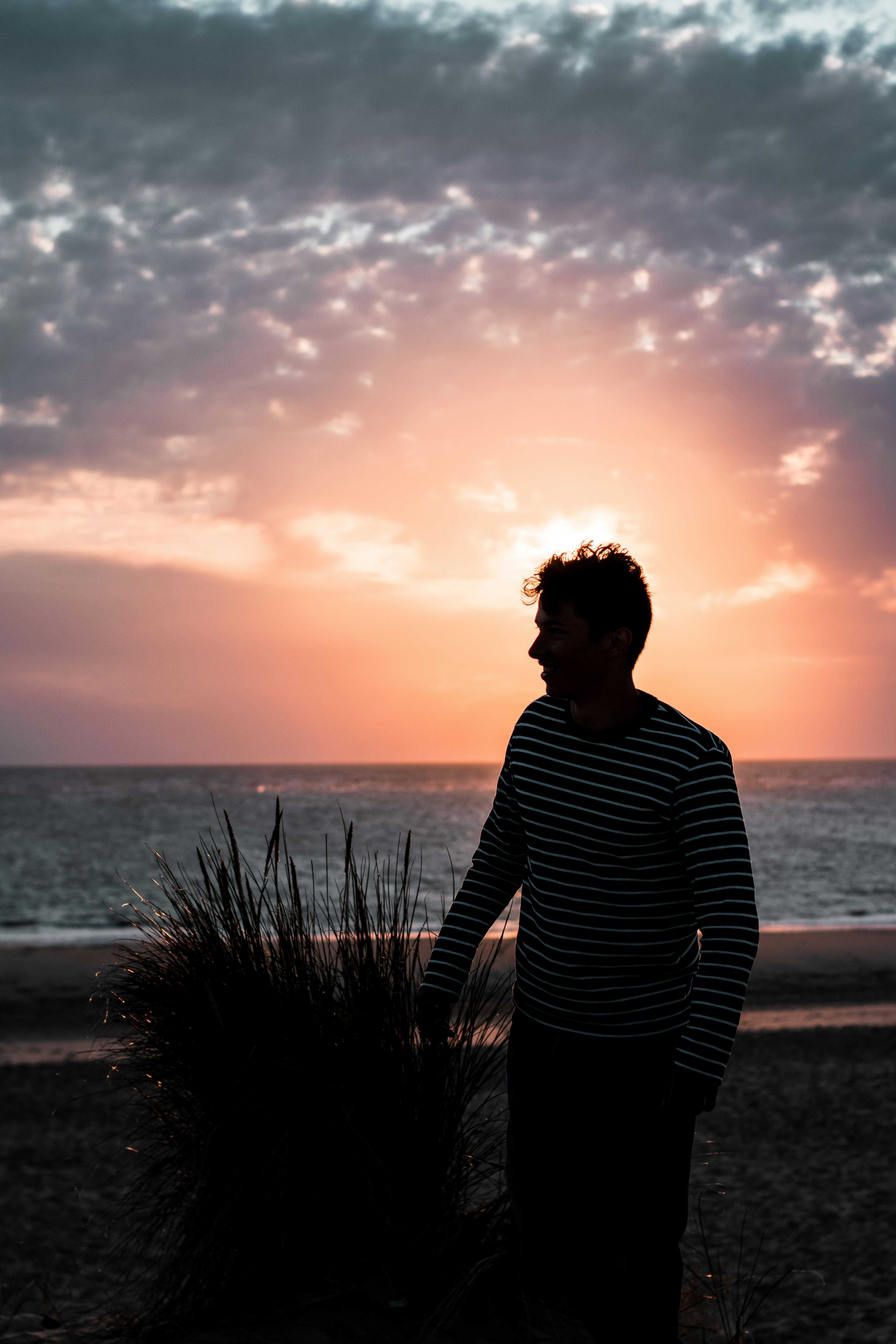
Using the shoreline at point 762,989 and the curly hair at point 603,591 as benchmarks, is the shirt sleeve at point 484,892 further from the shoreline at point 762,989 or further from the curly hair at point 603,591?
the shoreline at point 762,989

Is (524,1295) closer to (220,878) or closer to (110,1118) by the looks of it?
(220,878)

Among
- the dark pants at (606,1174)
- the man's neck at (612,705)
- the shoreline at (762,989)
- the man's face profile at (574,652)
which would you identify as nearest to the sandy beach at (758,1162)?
the shoreline at (762,989)

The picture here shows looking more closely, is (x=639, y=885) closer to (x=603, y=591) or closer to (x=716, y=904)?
(x=716, y=904)

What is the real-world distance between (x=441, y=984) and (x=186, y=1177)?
3.26ft

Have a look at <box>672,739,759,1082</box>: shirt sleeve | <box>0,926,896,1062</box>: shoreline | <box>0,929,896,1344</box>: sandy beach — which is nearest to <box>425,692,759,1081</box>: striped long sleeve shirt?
<box>672,739,759,1082</box>: shirt sleeve

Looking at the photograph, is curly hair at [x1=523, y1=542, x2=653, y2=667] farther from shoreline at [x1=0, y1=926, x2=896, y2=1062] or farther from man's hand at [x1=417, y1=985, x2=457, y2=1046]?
shoreline at [x1=0, y1=926, x2=896, y2=1062]

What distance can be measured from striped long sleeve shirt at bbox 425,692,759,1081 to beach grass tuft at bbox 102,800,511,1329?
2.06 feet

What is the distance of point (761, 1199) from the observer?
5.00 m

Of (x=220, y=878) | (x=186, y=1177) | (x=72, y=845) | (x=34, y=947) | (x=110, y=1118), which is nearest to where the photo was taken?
(x=186, y=1177)

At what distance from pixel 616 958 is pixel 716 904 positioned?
293mm

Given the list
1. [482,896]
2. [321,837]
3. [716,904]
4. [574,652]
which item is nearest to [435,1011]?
[482,896]

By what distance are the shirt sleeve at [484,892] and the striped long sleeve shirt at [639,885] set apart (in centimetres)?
11

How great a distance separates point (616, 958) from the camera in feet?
7.35

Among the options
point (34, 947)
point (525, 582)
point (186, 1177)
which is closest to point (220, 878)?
point (186, 1177)
